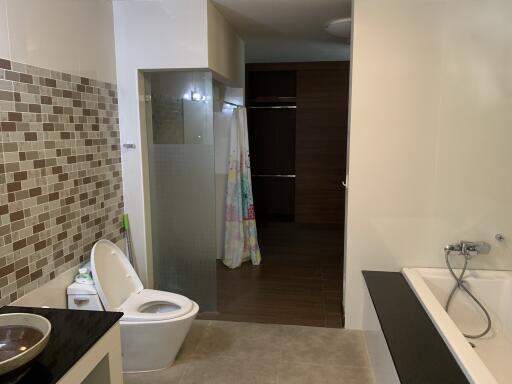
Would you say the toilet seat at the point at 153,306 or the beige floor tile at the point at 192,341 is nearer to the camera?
the toilet seat at the point at 153,306

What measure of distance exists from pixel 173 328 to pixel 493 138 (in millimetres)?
2355

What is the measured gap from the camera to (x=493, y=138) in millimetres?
2609

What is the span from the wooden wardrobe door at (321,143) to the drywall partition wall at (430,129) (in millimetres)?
2934

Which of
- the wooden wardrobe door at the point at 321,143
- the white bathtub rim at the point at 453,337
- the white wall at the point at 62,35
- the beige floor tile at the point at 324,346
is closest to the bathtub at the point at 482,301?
the white bathtub rim at the point at 453,337

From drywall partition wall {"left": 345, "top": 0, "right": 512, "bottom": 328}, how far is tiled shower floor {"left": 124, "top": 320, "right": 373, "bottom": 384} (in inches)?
28.5

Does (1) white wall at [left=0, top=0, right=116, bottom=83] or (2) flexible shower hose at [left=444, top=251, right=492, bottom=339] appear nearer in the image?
(1) white wall at [left=0, top=0, right=116, bottom=83]

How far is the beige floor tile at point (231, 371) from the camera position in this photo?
2408mm

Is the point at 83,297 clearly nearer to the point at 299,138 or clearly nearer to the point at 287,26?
the point at 287,26

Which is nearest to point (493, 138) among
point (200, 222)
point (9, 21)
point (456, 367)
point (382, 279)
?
point (382, 279)

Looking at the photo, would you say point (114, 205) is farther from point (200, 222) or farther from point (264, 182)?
point (264, 182)

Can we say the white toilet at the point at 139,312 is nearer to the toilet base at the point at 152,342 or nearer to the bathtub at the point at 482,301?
the toilet base at the point at 152,342

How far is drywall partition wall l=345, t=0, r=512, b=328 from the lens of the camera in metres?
2.55

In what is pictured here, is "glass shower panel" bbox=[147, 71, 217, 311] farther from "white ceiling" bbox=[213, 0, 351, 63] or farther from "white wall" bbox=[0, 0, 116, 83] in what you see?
"white ceiling" bbox=[213, 0, 351, 63]

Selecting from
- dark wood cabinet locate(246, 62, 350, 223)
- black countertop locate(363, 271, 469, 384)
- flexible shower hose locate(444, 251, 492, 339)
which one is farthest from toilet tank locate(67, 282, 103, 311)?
dark wood cabinet locate(246, 62, 350, 223)
